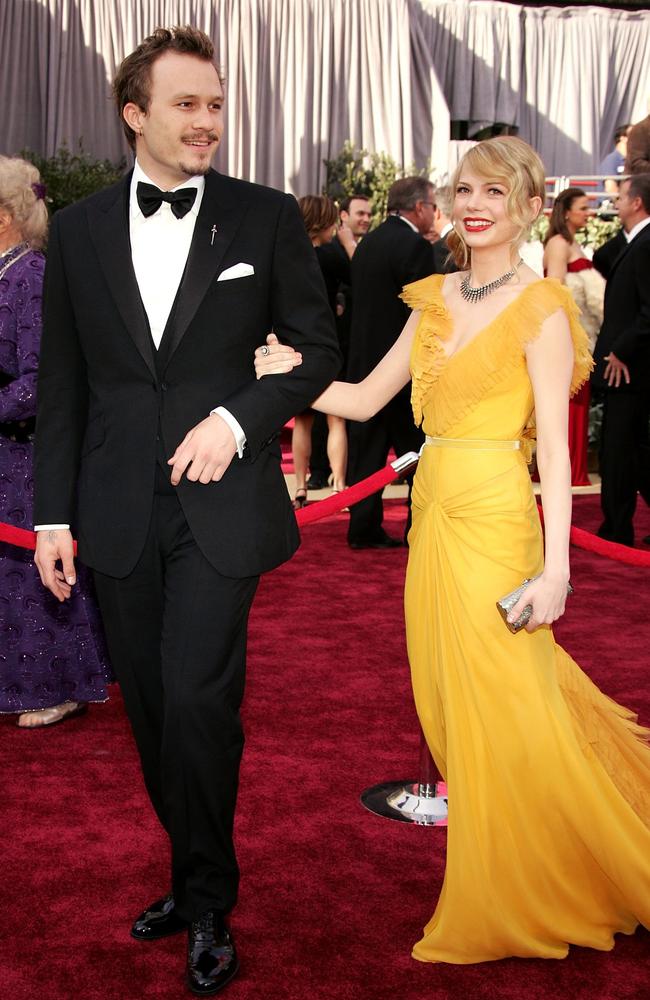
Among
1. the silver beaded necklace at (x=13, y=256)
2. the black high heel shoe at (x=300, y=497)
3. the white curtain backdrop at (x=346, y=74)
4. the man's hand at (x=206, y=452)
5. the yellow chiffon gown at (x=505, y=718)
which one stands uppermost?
the white curtain backdrop at (x=346, y=74)

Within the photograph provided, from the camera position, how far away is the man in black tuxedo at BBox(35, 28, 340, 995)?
7.70 ft

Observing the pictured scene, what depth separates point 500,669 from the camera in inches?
105

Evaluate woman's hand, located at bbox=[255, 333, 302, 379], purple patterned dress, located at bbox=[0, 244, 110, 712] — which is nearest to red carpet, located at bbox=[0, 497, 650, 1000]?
purple patterned dress, located at bbox=[0, 244, 110, 712]

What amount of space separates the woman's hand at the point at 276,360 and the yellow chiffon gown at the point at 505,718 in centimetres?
53

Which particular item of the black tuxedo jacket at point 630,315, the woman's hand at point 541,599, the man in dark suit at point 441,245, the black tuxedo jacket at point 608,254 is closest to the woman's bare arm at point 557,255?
the man in dark suit at point 441,245

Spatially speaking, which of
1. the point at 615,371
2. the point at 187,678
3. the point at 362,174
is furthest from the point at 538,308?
the point at 362,174

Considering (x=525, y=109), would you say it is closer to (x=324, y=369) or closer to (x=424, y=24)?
(x=424, y=24)

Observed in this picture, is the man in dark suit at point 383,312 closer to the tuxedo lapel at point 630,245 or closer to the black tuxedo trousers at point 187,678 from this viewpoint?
the tuxedo lapel at point 630,245

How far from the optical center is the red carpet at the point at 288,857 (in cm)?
252

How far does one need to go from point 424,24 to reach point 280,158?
3.09 metres

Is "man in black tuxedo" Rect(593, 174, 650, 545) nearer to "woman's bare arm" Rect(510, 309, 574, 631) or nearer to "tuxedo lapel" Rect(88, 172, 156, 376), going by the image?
"woman's bare arm" Rect(510, 309, 574, 631)

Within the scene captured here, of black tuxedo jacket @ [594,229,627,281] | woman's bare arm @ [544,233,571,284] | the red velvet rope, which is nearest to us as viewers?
the red velvet rope

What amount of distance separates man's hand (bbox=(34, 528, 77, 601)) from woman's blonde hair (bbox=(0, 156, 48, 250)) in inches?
69.3

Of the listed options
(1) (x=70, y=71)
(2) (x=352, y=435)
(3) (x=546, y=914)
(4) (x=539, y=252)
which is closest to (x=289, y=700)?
(3) (x=546, y=914)
